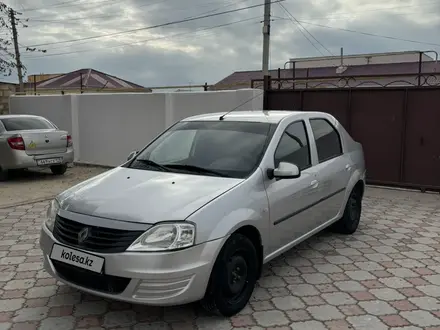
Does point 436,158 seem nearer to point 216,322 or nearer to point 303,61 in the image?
point 216,322

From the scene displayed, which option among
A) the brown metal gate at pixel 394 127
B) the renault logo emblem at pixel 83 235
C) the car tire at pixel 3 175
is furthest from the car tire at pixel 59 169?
the renault logo emblem at pixel 83 235

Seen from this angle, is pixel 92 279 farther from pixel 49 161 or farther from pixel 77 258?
pixel 49 161

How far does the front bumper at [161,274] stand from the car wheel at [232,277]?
0.52 feet

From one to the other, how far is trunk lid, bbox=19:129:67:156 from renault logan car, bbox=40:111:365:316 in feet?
18.0

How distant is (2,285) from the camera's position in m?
3.84

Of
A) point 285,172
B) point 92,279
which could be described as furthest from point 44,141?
point 285,172

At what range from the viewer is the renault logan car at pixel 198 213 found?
2.83 meters

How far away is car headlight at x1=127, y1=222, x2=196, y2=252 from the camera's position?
2805 millimetres

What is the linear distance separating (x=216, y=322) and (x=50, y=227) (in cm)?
146

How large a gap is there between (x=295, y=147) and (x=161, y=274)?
79.1 inches

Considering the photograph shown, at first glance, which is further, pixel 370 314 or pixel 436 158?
pixel 436 158

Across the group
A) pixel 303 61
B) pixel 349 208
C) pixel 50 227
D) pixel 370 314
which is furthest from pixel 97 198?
pixel 303 61

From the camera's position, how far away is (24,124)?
943 cm

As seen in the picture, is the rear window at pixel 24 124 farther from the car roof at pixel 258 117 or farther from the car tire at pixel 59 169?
the car roof at pixel 258 117
